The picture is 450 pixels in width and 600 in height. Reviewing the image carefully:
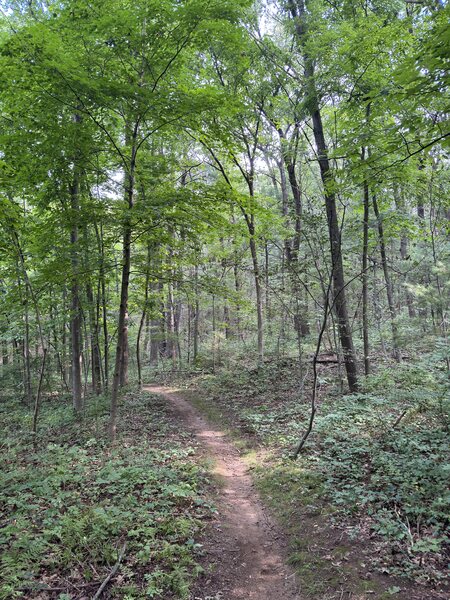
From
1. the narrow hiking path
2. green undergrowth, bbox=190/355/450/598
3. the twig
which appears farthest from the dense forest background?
the narrow hiking path

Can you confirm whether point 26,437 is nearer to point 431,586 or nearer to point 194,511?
point 194,511

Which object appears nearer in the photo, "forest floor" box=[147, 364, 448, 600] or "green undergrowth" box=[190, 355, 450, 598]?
"forest floor" box=[147, 364, 448, 600]

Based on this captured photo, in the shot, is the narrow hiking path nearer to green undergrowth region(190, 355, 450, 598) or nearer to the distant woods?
green undergrowth region(190, 355, 450, 598)

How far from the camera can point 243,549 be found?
4.88 meters

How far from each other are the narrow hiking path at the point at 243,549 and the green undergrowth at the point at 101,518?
0.29 m

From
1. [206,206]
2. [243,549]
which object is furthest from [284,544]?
[206,206]

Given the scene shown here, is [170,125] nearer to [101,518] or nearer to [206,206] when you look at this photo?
[206,206]

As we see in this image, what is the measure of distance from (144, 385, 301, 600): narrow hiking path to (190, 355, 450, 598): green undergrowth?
0.26m

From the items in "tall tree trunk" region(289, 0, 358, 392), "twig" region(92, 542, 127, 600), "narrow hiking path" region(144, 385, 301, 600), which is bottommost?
"narrow hiking path" region(144, 385, 301, 600)

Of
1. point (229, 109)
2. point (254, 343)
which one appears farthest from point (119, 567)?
point (254, 343)

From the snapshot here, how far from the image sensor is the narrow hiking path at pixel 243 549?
4.09 meters

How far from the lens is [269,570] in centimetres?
447

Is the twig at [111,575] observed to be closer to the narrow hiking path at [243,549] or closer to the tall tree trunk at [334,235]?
the narrow hiking path at [243,549]

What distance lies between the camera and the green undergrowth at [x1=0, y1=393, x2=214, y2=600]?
3.89 m
